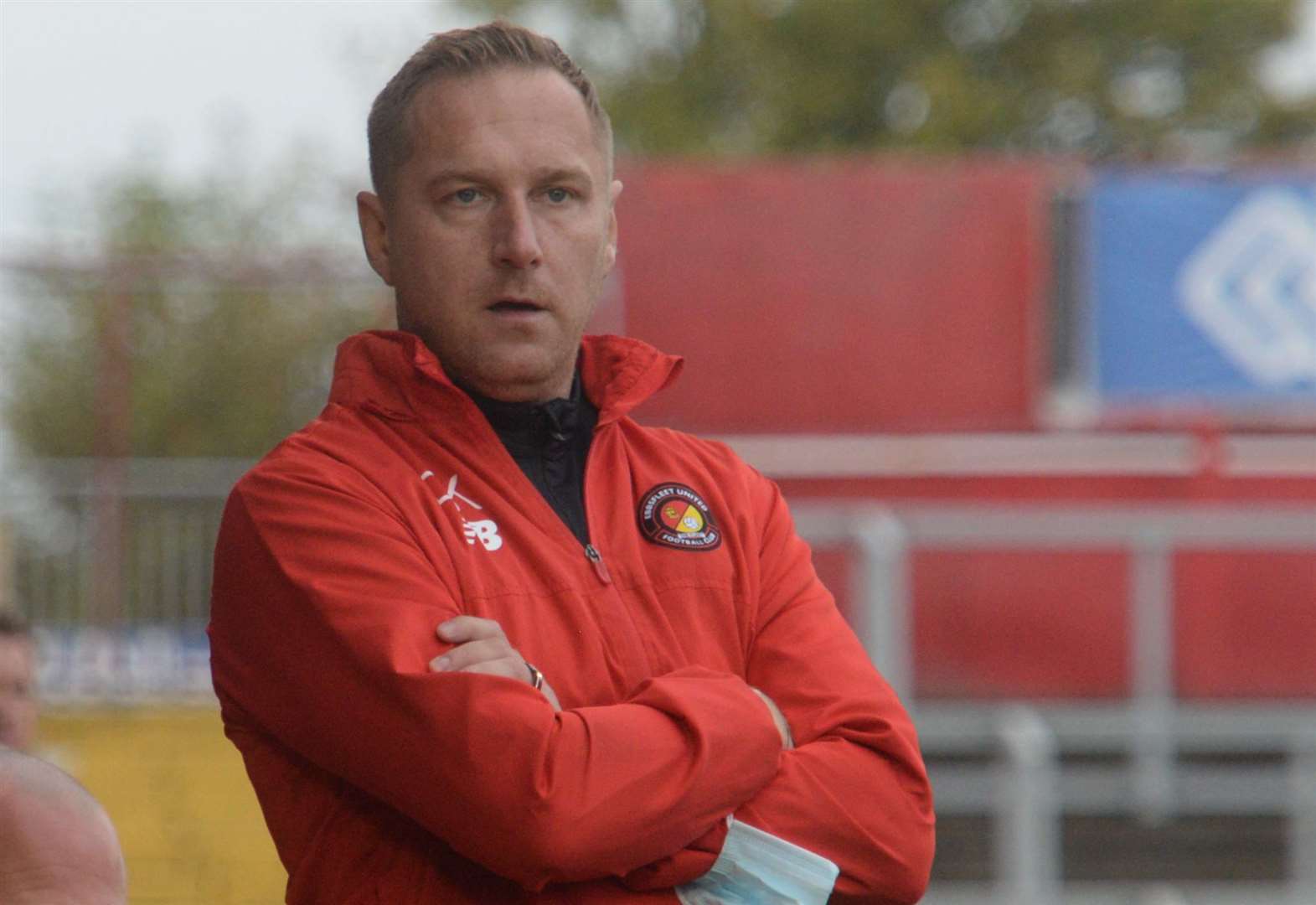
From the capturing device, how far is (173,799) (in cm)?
755

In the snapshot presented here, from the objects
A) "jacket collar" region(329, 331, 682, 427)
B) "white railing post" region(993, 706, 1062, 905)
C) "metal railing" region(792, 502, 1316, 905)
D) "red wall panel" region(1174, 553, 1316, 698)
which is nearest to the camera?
"jacket collar" region(329, 331, 682, 427)

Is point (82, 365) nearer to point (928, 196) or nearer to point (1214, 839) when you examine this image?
point (928, 196)

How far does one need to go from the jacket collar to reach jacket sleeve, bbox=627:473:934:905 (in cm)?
24

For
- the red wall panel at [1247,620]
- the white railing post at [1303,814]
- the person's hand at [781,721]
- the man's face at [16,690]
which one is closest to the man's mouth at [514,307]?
the person's hand at [781,721]

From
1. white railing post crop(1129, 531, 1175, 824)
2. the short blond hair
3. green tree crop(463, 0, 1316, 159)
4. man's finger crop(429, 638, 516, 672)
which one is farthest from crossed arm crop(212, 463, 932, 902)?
green tree crop(463, 0, 1316, 159)

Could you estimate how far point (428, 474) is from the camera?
2162 millimetres

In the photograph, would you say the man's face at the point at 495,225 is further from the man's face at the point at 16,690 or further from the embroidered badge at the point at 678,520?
the man's face at the point at 16,690

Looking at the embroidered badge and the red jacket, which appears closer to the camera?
the red jacket

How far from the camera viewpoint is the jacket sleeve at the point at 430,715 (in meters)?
1.96

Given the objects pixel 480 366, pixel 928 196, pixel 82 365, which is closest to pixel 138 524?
pixel 928 196

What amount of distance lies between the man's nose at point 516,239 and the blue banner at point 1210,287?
22.2 feet

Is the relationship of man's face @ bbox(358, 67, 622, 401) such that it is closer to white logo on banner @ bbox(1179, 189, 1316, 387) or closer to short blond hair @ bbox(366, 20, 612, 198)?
short blond hair @ bbox(366, 20, 612, 198)

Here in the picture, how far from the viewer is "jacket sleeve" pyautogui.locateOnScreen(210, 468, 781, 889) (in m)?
1.96

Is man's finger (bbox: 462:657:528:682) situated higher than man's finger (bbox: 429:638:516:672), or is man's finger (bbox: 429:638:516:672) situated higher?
man's finger (bbox: 429:638:516:672)
